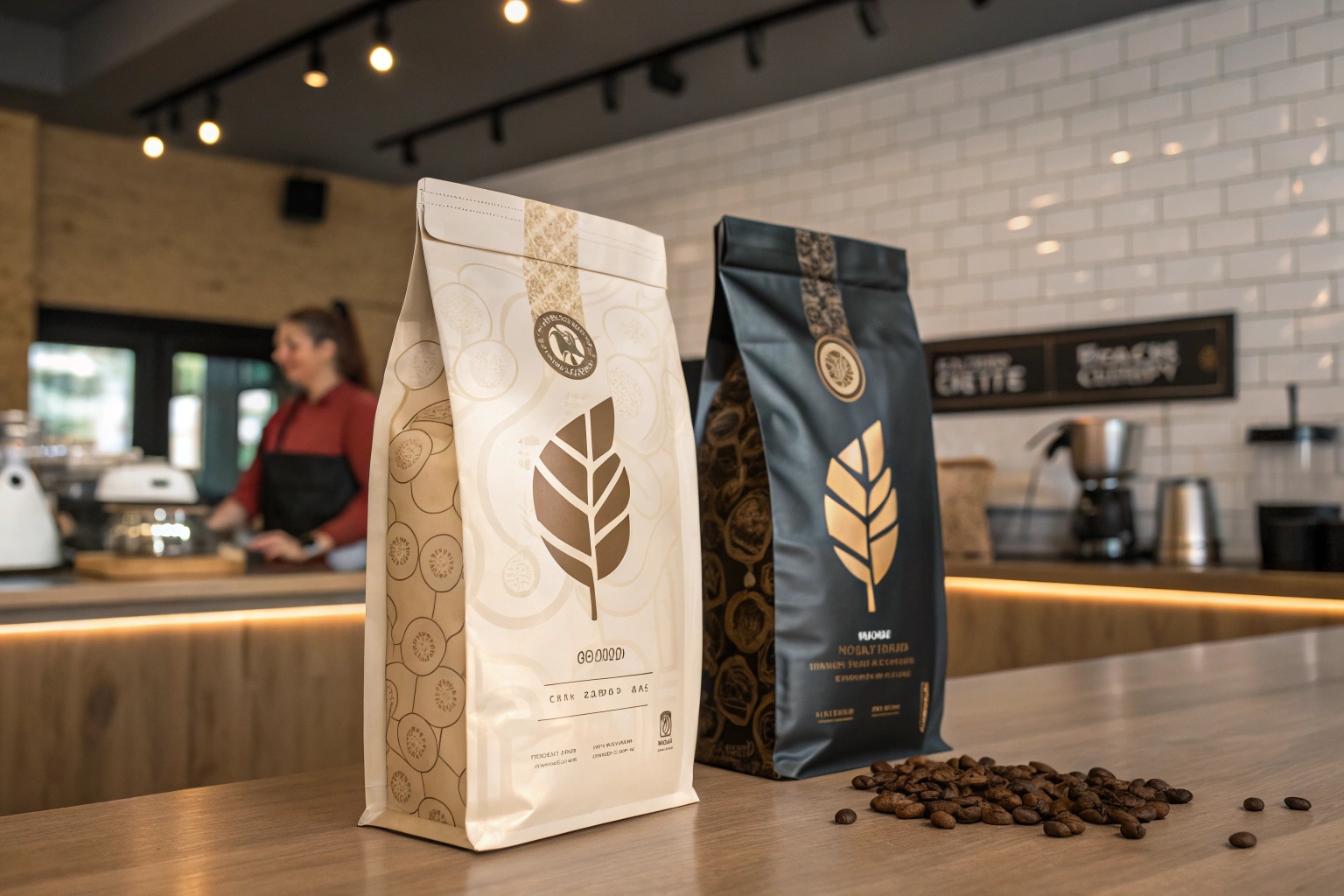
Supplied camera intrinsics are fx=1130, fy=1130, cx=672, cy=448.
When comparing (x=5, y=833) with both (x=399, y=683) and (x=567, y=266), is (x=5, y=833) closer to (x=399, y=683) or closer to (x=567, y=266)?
(x=399, y=683)

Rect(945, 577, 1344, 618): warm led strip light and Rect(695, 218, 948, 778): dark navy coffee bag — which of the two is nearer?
Rect(695, 218, 948, 778): dark navy coffee bag

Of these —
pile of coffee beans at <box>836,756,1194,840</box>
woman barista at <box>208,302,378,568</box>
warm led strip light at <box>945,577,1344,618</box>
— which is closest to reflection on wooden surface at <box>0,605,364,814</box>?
woman barista at <box>208,302,378,568</box>

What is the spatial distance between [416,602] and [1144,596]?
2.70 metres

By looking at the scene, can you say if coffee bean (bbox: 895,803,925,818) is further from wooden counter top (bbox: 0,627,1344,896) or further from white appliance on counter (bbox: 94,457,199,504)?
white appliance on counter (bbox: 94,457,199,504)

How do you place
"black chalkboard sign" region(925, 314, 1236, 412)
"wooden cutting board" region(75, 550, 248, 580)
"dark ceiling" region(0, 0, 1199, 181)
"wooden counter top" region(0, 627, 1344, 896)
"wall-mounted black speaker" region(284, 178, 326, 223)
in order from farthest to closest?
"wall-mounted black speaker" region(284, 178, 326, 223) < "dark ceiling" region(0, 0, 1199, 181) < "black chalkboard sign" region(925, 314, 1236, 412) < "wooden cutting board" region(75, 550, 248, 580) < "wooden counter top" region(0, 627, 1344, 896)

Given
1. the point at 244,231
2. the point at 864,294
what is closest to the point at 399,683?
the point at 864,294

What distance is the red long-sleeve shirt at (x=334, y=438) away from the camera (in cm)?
271

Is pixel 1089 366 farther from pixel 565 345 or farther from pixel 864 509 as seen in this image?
pixel 565 345

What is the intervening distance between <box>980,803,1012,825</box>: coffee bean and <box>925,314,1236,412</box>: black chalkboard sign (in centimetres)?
321

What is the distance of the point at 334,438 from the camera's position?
2.91 metres

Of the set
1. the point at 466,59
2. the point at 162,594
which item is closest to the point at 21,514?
the point at 162,594

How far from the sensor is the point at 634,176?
5.14m

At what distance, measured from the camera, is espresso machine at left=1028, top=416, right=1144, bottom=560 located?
3236mm

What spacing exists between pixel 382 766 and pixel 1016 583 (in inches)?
111
